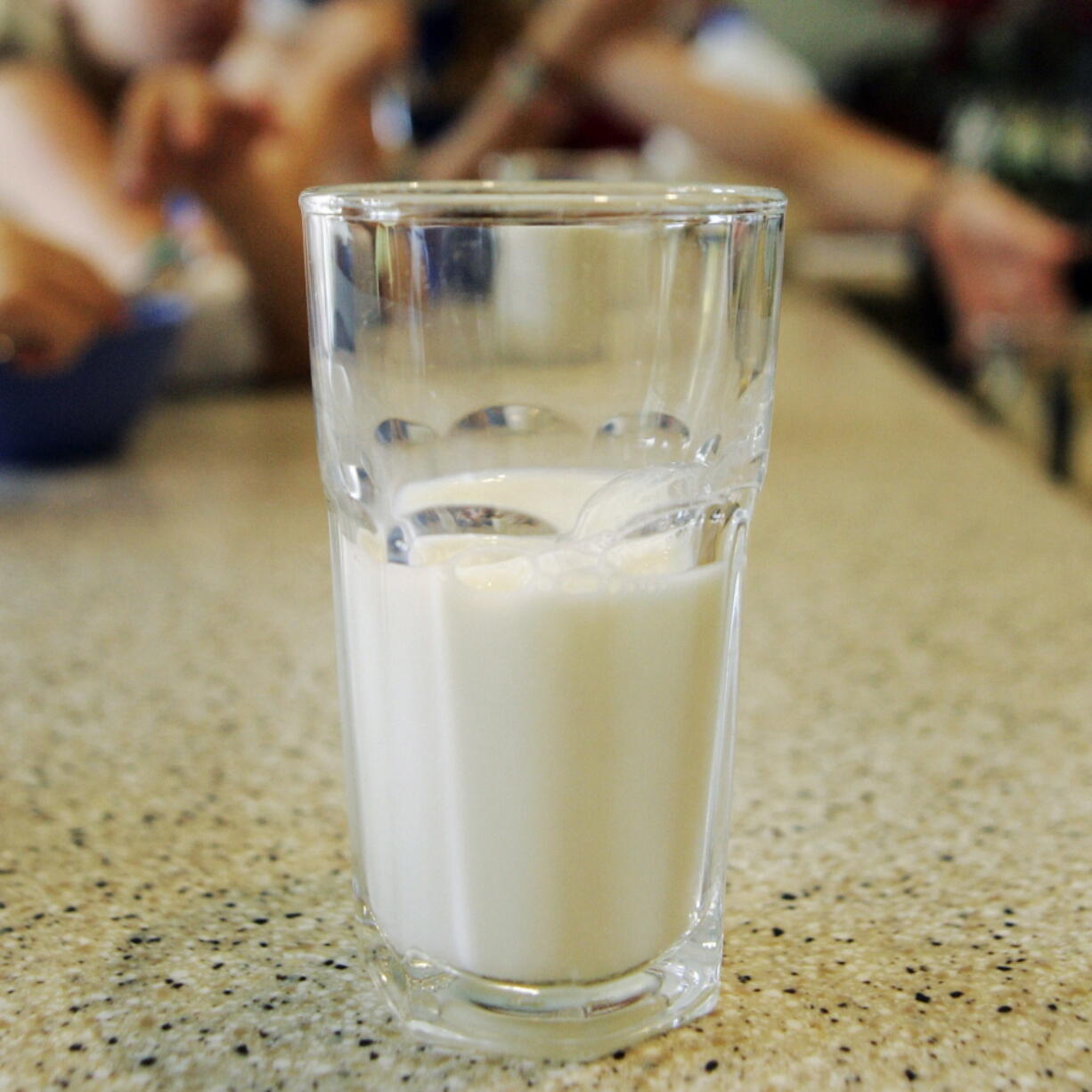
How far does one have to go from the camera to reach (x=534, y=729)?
0.98ft

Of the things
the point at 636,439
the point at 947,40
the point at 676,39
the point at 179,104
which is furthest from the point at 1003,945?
the point at 947,40

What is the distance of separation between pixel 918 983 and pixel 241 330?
126 cm

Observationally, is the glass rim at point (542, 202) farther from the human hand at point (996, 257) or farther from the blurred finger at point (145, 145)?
the human hand at point (996, 257)

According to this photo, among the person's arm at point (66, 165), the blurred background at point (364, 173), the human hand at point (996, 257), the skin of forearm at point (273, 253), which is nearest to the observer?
the blurred background at point (364, 173)

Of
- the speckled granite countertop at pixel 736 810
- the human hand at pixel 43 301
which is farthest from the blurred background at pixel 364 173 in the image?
the speckled granite countertop at pixel 736 810

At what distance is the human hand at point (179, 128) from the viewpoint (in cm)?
99

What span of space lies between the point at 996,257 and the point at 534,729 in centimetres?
132

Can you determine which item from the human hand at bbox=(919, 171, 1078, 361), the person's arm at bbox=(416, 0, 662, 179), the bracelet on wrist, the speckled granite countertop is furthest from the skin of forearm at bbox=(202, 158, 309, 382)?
the human hand at bbox=(919, 171, 1078, 361)

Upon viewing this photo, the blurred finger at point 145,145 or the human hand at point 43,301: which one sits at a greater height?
the blurred finger at point 145,145

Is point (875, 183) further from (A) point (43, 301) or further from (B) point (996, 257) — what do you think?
(A) point (43, 301)

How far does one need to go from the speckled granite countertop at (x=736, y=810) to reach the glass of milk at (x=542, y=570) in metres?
0.03

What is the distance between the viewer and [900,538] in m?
0.78

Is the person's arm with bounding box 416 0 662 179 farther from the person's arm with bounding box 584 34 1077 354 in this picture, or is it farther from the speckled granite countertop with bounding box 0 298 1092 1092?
the speckled granite countertop with bounding box 0 298 1092 1092

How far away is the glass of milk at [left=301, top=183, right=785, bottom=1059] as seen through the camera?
29 centimetres
